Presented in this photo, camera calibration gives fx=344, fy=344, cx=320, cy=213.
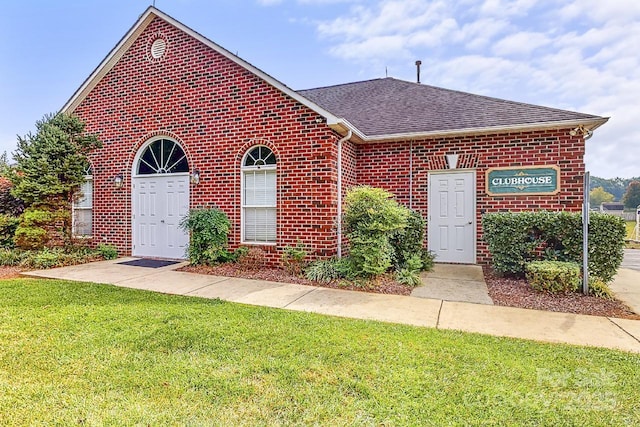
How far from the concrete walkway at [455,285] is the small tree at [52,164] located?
8.96 metres

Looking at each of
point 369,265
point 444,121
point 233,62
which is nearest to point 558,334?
point 369,265

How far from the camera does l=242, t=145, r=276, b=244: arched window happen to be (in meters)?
7.98

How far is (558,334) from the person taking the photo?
3.98m

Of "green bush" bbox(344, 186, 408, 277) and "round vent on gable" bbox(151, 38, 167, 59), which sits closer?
"green bush" bbox(344, 186, 408, 277)

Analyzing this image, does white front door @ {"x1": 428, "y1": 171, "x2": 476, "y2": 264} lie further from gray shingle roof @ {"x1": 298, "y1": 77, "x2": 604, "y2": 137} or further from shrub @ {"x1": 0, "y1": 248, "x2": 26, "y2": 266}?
shrub @ {"x1": 0, "y1": 248, "x2": 26, "y2": 266}

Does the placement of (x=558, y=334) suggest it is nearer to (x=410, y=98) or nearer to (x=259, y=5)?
(x=410, y=98)

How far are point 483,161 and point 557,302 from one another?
12.9ft

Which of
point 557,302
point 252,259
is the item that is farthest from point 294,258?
point 557,302

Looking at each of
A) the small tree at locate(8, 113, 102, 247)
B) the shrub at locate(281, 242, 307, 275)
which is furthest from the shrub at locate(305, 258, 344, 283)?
the small tree at locate(8, 113, 102, 247)

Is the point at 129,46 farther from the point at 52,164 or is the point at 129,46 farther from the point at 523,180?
the point at 523,180

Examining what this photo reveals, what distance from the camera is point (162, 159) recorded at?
9133 millimetres

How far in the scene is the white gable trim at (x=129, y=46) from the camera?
295 inches

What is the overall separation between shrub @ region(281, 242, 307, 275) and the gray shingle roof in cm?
353

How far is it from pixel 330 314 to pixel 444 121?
6026 millimetres
